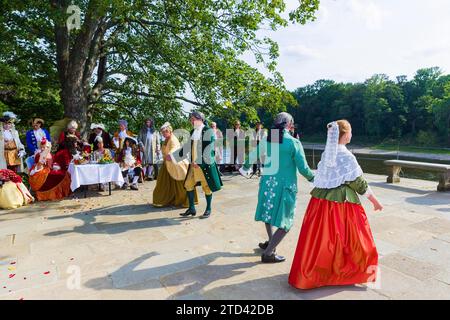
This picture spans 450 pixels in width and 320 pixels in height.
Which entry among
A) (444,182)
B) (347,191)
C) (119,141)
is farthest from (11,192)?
(444,182)

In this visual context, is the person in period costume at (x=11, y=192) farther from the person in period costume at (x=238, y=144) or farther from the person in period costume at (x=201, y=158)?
the person in period costume at (x=238, y=144)

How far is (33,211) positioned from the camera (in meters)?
6.39

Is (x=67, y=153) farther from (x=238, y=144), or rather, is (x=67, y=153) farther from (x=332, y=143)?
(x=332, y=143)

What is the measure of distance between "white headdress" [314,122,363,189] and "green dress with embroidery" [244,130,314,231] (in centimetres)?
46

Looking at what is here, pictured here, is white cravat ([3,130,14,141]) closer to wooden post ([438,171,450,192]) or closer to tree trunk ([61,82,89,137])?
tree trunk ([61,82,89,137])

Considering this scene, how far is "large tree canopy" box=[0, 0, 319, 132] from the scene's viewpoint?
350 inches

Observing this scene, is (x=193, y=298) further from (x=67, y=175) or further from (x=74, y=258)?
(x=67, y=175)

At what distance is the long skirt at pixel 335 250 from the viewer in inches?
123

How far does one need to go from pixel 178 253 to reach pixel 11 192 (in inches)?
180

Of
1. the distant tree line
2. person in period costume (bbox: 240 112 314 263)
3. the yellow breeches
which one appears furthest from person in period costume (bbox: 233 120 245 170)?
the distant tree line

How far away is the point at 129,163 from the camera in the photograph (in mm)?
8516

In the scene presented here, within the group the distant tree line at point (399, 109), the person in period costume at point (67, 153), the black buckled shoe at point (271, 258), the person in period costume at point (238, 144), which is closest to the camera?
the black buckled shoe at point (271, 258)

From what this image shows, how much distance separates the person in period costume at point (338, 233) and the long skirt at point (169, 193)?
3747mm

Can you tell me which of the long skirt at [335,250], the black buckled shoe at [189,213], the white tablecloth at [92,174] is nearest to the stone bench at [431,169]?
the long skirt at [335,250]
